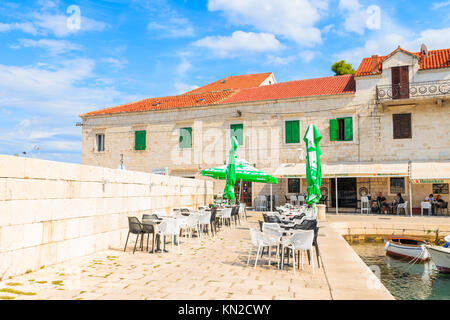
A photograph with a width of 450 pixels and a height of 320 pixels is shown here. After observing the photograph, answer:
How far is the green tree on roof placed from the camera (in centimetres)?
3184

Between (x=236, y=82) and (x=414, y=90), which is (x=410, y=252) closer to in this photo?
(x=414, y=90)

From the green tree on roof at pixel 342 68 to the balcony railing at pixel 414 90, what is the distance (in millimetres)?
14737

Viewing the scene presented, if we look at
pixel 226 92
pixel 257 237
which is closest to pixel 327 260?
pixel 257 237

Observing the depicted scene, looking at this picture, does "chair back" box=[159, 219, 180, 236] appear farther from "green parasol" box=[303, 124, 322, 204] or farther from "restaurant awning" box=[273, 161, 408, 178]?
"restaurant awning" box=[273, 161, 408, 178]

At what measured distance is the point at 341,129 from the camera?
18672 millimetres

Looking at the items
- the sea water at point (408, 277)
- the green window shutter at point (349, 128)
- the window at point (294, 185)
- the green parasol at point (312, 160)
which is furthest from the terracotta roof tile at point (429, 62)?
the sea water at point (408, 277)

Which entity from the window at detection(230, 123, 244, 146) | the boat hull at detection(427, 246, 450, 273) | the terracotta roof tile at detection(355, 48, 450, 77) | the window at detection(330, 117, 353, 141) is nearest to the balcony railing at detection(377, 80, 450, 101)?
the terracotta roof tile at detection(355, 48, 450, 77)

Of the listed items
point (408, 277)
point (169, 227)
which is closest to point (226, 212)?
point (169, 227)

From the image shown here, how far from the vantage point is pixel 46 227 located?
5629 millimetres

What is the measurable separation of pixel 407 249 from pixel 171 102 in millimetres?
18058

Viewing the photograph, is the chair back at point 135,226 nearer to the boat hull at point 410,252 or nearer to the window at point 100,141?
the boat hull at point 410,252

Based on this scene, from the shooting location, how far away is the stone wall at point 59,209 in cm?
490
